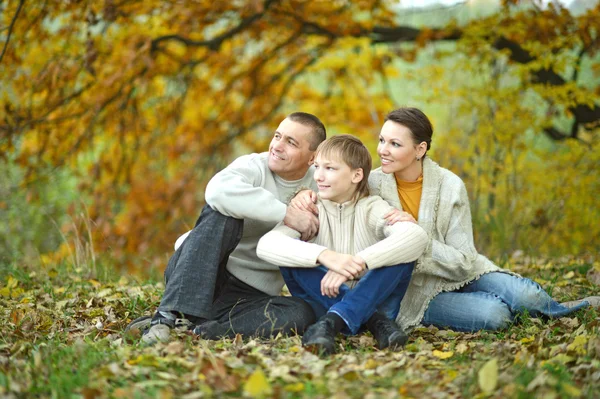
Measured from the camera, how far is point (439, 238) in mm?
3541

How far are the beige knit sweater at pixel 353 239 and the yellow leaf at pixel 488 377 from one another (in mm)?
843

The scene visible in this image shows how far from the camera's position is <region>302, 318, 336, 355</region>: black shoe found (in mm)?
2902

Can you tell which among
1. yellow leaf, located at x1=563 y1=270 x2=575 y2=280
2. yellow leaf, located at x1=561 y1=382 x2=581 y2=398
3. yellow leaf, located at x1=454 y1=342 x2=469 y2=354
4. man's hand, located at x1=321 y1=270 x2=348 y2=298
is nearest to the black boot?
man's hand, located at x1=321 y1=270 x2=348 y2=298

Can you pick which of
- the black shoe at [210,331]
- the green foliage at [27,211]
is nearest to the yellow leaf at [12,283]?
the black shoe at [210,331]

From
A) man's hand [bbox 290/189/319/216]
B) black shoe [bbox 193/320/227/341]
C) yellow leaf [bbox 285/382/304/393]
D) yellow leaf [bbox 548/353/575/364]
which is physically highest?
man's hand [bbox 290/189/319/216]

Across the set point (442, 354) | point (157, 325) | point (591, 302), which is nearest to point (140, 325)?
point (157, 325)

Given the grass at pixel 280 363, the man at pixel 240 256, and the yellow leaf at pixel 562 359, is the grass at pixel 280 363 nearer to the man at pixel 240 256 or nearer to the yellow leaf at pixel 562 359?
the yellow leaf at pixel 562 359

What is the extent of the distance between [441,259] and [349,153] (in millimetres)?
716

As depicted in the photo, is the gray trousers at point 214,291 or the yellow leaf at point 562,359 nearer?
the yellow leaf at point 562,359

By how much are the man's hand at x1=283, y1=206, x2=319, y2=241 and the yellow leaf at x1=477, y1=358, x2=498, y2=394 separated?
1.29 meters

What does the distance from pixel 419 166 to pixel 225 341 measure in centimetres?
138

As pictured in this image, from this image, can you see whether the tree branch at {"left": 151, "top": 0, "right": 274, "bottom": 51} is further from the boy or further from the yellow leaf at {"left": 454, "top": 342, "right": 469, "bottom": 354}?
the yellow leaf at {"left": 454, "top": 342, "right": 469, "bottom": 354}

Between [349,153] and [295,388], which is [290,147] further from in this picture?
[295,388]

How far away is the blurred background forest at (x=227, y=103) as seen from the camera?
614cm
